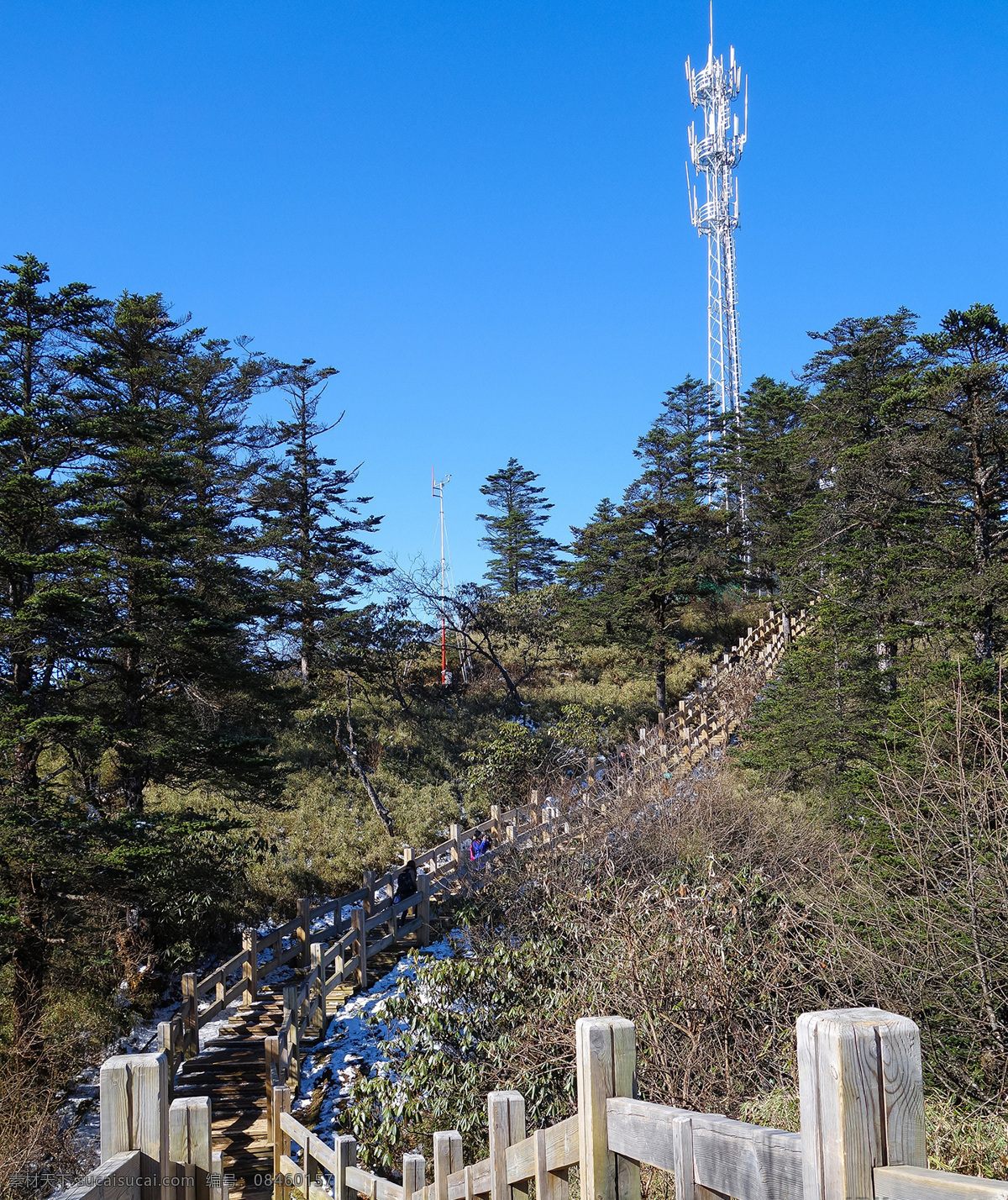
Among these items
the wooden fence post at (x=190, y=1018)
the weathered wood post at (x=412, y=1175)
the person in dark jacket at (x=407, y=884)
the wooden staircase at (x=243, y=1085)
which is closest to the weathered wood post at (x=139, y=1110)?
the weathered wood post at (x=412, y=1175)

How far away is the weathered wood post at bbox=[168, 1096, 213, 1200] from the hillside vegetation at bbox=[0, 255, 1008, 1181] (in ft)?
16.5

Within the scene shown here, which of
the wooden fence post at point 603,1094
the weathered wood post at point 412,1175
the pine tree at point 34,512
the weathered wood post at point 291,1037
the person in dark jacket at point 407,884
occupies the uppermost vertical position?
the pine tree at point 34,512

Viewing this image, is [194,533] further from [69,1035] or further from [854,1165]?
[854,1165]

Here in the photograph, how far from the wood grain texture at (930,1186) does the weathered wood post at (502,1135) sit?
2.42 m

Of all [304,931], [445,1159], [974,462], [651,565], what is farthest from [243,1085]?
[651,565]

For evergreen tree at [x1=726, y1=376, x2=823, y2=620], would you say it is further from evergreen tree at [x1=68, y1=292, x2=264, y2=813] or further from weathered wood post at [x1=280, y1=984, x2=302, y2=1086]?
weathered wood post at [x1=280, y1=984, x2=302, y2=1086]

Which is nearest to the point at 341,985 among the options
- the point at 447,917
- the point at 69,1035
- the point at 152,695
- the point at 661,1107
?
the point at 447,917

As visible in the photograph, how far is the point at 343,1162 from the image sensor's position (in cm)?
627

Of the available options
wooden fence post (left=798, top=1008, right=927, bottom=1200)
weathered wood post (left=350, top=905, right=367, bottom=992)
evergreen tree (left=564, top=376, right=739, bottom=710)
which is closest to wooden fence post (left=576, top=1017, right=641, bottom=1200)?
wooden fence post (left=798, top=1008, right=927, bottom=1200)

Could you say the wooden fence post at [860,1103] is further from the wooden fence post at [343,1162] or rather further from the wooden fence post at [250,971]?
the wooden fence post at [250,971]

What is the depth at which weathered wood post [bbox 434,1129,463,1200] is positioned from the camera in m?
4.50

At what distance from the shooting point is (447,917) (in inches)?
632

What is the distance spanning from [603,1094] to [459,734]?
25981mm

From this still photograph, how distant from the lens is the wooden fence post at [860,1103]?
1652 mm
